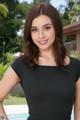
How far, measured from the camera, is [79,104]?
2.79 meters

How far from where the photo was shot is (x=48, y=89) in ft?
8.73

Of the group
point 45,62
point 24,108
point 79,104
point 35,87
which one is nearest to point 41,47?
point 45,62

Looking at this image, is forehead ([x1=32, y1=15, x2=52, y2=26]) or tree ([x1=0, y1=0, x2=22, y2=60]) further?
tree ([x1=0, y1=0, x2=22, y2=60])

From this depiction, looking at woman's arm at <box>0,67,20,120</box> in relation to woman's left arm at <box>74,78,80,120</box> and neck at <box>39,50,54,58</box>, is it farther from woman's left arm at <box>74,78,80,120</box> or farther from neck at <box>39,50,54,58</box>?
woman's left arm at <box>74,78,80,120</box>

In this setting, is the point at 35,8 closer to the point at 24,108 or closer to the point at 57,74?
the point at 57,74

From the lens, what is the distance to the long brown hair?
2758mm

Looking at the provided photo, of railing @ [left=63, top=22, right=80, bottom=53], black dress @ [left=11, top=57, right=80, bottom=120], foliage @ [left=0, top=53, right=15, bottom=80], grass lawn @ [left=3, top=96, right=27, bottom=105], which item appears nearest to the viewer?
black dress @ [left=11, top=57, right=80, bottom=120]

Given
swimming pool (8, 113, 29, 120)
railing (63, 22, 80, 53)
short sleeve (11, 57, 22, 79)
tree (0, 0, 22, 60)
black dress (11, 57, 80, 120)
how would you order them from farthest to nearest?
1. tree (0, 0, 22, 60)
2. railing (63, 22, 80, 53)
3. swimming pool (8, 113, 29, 120)
4. short sleeve (11, 57, 22, 79)
5. black dress (11, 57, 80, 120)

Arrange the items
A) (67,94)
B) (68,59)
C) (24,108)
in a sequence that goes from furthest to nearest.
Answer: (24,108), (68,59), (67,94)

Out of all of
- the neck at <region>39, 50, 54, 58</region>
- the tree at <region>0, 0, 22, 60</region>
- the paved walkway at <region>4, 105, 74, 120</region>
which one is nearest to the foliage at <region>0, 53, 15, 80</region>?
the paved walkway at <region>4, 105, 74, 120</region>

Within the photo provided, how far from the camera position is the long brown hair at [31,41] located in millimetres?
2758

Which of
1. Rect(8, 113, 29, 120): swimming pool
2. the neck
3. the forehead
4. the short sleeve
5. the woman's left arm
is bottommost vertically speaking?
Rect(8, 113, 29, 120): swimming pool

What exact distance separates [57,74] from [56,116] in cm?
28

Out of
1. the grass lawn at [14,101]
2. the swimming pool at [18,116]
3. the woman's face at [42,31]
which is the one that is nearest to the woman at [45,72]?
the woman's face at [42,31]
